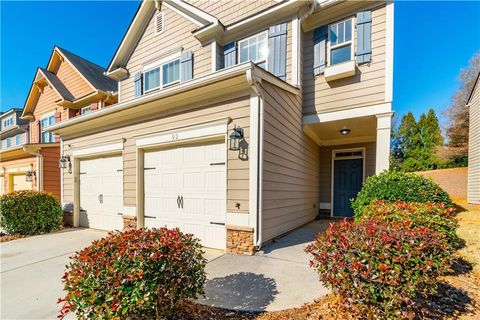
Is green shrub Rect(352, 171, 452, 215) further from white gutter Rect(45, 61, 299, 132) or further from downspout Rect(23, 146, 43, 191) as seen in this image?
downspout Rect(23, 146, 43, 191)

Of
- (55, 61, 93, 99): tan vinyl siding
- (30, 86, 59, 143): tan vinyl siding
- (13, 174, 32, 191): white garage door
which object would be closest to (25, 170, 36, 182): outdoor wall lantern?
(13, 174, 32, 191): white garage door

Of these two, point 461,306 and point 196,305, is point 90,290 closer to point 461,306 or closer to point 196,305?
point 196,305

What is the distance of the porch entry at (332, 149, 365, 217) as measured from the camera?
8438 mm

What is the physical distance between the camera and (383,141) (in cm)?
559

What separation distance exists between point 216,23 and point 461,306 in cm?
781

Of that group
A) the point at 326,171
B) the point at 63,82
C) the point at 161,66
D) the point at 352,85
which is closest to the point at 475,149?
the point at 326,171

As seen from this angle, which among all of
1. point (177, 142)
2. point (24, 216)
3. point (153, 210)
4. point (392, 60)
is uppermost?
point (392, 60)

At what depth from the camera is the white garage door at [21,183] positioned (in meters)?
10.6

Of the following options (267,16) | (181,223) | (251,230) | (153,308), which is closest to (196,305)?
(153,308)

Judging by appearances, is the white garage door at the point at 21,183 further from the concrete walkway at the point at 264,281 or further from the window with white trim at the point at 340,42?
A: the window with white trim at the point at 340,42

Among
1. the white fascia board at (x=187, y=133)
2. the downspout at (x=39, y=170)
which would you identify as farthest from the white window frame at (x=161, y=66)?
the downspout at (x=39, y=170)

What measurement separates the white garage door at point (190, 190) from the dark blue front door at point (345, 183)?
5.72 m

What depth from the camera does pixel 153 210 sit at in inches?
228

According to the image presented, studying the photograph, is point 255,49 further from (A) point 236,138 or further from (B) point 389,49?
(A) point 236,138
